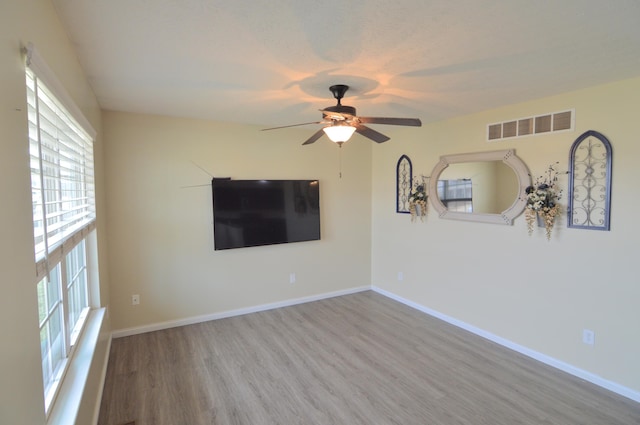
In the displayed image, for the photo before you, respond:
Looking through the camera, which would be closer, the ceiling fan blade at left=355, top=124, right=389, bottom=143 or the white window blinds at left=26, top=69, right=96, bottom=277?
the white window blinds at left=26, top=69, right=96, bottom=277

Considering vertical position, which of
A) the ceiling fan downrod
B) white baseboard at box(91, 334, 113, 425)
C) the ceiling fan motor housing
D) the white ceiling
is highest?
the white ceiling

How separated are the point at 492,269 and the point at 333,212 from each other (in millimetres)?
2274

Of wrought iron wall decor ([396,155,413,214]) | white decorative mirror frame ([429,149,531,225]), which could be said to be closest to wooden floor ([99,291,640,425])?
white decorative mirror frame ([429,149,531,225])

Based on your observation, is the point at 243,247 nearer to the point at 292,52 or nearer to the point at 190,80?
the point at 190,80

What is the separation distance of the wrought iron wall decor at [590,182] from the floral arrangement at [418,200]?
1616 millimetres

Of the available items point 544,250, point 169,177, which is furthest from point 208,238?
point 544,250

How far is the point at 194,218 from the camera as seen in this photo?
402 cm

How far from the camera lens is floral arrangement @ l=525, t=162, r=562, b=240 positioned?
119 inches

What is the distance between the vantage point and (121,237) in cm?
367

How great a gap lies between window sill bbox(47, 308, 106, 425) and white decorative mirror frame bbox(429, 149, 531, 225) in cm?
371

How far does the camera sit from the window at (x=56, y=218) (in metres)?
1.27

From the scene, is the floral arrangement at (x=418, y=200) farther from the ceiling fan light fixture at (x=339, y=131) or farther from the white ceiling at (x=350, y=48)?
the ceiling fan light fixture at (x=339, y=131)

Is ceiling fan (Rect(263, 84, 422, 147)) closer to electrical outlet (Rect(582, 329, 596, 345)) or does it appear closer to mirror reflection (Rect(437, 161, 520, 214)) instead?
mirror reflection (Rect(437, 161, 520, 214))

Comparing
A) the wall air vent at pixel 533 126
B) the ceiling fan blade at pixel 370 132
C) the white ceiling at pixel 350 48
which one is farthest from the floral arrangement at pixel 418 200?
the ceiling fan blade at pixel 370 132
